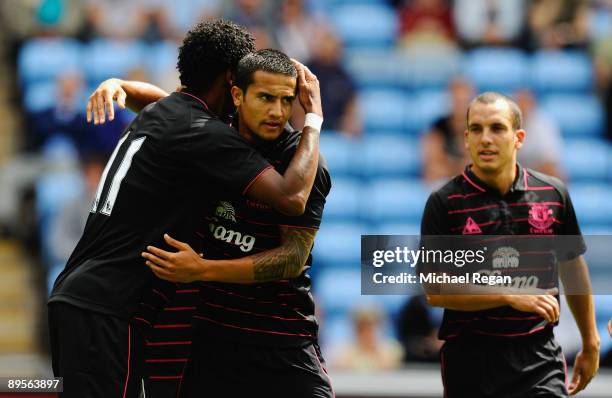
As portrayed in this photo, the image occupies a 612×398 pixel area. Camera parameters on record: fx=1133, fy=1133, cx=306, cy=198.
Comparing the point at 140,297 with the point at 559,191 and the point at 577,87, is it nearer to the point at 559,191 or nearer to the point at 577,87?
the point at 559,191

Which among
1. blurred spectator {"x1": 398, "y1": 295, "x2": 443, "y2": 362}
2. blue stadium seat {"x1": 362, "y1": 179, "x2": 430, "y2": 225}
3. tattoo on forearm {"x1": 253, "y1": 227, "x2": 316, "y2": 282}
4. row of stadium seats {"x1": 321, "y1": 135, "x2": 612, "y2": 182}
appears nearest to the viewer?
tattoo on forearm {"x1": 253, "y1": 227, "x2": 316, "y2": 282}

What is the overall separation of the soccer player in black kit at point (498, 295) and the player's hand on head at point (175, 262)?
1172mm

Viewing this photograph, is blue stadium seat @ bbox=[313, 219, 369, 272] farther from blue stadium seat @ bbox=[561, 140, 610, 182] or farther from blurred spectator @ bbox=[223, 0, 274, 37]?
blue stadium seat @ bbox=[561, 140, 610, 182]

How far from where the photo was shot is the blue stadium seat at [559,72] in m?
10.8

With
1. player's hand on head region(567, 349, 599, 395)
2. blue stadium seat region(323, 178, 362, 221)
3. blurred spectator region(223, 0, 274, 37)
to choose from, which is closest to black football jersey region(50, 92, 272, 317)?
player's hand on head region(567, 349, 599, 395)

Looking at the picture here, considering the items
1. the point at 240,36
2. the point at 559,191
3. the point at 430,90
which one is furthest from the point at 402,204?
the point at 240,36

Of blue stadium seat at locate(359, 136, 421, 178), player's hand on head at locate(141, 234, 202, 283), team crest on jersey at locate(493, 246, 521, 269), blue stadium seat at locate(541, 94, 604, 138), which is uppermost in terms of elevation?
blue stadium seat at locate(541, 94, 604, 138)

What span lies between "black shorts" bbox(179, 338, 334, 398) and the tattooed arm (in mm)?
358

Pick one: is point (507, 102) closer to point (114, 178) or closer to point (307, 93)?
point (307, 93)

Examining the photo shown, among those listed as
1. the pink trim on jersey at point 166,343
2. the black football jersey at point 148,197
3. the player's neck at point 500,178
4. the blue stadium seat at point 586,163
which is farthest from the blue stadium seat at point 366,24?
the black football jersey at point 148,197

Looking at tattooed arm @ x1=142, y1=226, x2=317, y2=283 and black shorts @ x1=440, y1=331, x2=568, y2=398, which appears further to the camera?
black shorts @ x1=440, y1=331, x2=568, y2=398

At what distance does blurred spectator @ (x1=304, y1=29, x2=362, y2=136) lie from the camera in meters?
9.91

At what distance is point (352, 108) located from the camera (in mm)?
10031

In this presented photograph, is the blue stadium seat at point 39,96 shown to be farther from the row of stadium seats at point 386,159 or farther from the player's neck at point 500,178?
the player's neck at point 500,178
